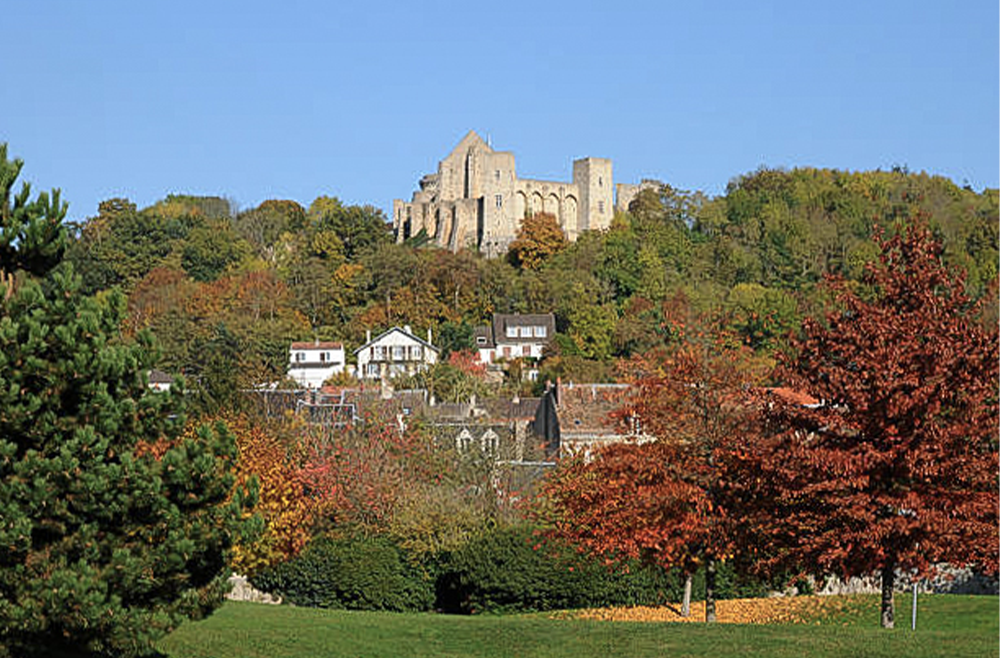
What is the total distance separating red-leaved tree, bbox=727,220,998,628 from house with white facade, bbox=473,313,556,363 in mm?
70327

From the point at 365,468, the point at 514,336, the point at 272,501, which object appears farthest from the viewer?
the point at 514,336

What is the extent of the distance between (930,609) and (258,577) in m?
14.4

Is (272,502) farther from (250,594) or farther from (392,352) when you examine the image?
(392,352)

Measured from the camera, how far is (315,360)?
88.2 metres

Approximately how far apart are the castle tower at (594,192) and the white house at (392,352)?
28292 millimetres

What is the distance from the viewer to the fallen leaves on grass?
26.1 metres

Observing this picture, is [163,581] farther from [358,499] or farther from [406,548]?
[358,499]

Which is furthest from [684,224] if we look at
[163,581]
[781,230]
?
[163,581]

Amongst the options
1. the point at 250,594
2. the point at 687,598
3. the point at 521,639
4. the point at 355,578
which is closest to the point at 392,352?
the point at 250,594

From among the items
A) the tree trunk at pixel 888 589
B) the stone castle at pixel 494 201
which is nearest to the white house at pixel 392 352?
the stone castle at pixel 494 201

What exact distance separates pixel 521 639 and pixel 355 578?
37.6 feet

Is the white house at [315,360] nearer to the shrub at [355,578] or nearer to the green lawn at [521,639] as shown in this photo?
the shrub at [355,578]

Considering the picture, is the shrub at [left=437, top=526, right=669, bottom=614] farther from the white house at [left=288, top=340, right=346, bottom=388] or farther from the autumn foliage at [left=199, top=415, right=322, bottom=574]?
the white house at [left=288, top=340, right=346, bottom=388]

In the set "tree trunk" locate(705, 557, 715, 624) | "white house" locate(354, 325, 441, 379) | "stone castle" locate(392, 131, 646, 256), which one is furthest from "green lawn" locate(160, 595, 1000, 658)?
"stone castle" locate(392, 131, 646, 256)
